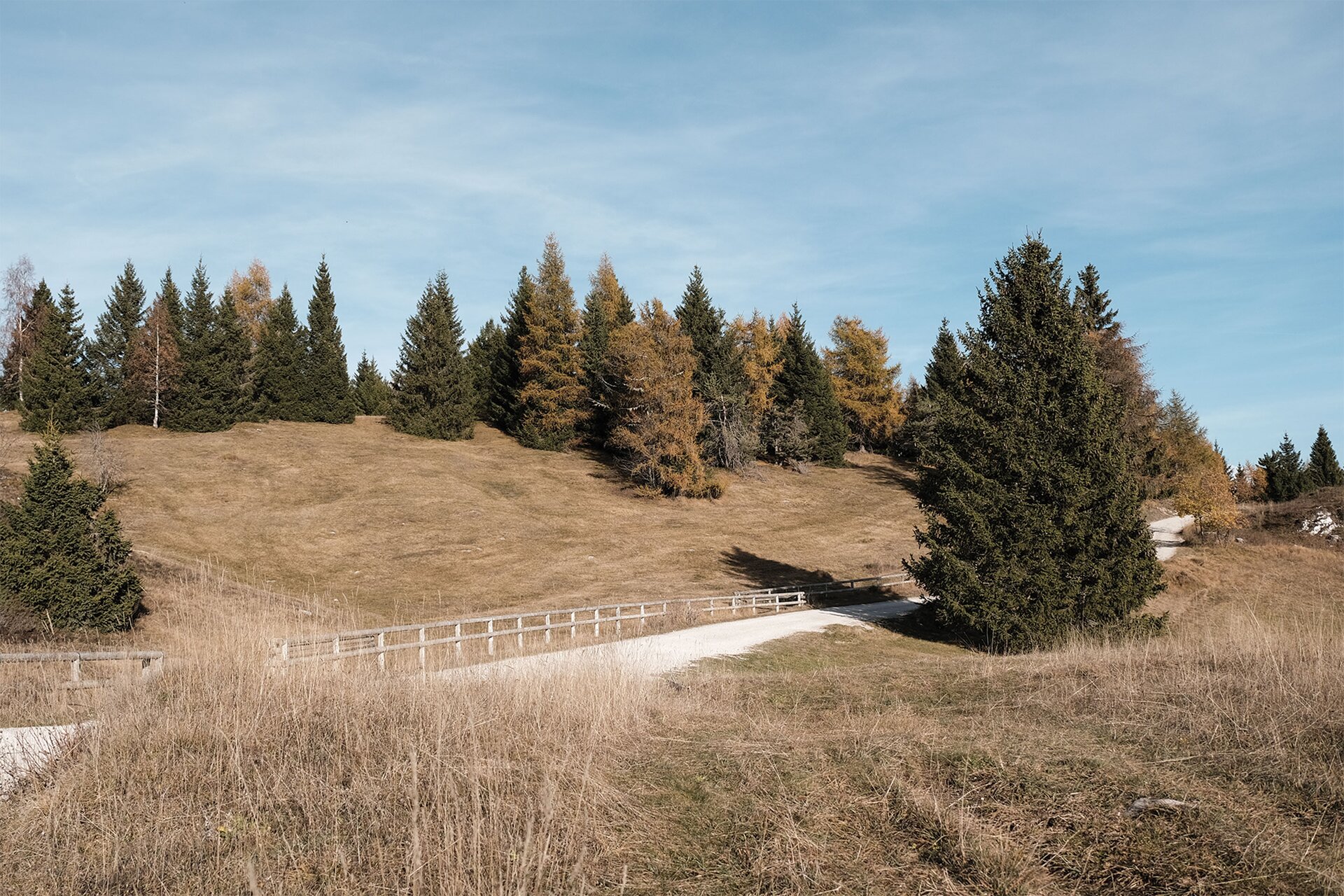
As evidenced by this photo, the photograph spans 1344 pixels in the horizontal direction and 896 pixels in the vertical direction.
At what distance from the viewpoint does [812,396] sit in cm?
7312

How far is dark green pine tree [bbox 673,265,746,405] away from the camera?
63.6m

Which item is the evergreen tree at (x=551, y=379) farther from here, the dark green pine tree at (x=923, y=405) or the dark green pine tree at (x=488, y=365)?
the dark green pine tree at (x=923, y=405)

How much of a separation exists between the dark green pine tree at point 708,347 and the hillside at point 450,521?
7169 millimetres

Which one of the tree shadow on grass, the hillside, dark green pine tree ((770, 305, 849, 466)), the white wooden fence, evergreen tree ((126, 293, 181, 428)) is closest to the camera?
the white wooden fence

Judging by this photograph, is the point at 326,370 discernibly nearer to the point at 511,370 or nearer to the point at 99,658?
the point at 511,370

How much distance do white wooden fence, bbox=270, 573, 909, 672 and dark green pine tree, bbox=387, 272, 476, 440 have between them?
37571 millimetres

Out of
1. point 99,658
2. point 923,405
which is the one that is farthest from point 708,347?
point 99,658

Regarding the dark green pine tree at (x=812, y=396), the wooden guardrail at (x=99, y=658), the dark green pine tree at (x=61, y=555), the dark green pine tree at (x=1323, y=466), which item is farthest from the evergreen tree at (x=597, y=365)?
the dark green pine tree at (x=1323, y=466)

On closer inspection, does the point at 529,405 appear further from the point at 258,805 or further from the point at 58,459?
the point at 258,805

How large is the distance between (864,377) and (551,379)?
30.6m

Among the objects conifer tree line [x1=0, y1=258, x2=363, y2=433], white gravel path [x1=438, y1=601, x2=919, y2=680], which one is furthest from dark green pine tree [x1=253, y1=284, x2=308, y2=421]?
white gravel path [x1=438, y1=601, x2=919, y2=680]

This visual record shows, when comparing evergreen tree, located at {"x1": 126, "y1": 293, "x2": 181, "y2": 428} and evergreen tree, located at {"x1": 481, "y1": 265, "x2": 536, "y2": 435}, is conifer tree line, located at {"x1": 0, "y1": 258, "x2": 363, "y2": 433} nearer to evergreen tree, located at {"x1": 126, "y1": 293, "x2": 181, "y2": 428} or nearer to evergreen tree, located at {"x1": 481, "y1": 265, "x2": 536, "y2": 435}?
evergreen tree, located at {"x1": 126, "y1": 293, "x2": 181, "y2": 428}

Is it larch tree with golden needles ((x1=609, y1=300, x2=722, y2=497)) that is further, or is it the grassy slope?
larch tree with golden needles ((x1=609, y1=300, x2=722, y2=497))

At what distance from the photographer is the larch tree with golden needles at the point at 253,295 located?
250 feet
